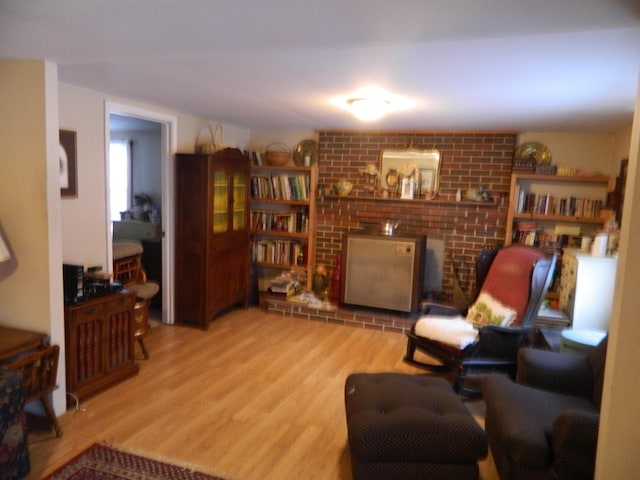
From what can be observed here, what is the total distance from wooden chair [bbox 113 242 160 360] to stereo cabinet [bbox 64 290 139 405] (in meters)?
0.30

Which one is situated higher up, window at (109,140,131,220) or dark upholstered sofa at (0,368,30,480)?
window at (109,140,131,220)

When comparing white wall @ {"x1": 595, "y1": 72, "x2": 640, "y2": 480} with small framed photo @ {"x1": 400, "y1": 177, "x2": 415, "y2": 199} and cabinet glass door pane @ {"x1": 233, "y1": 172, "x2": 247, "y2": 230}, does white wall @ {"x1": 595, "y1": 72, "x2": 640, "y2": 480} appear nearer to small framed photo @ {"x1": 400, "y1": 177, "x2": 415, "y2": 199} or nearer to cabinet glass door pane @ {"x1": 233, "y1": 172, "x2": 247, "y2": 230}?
small framed photo @ {"x1": 400, "y1": 177, "x2": 415, "y2": 199}

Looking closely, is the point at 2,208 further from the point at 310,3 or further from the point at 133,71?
the point at 310,3

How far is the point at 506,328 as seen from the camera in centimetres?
313

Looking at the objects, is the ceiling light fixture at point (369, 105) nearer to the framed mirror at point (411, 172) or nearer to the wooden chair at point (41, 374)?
the framed mirror at point (411, 172)

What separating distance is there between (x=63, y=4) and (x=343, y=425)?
8.14 feet

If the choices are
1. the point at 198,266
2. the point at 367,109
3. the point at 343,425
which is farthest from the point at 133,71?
the point at 343,425

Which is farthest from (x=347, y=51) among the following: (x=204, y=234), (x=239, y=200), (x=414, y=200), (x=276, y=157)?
(x=276, y=157)

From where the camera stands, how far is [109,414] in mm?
2717

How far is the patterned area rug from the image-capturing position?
216cm

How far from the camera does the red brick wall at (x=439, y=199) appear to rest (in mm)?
4648

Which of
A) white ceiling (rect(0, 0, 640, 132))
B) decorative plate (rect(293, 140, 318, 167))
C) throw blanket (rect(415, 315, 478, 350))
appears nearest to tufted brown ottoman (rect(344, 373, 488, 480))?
throw blanket (rect(415, 315, 478, 350))

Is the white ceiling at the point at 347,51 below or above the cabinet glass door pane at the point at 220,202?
above

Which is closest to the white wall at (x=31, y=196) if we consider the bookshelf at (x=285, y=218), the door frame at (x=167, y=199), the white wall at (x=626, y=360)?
the door frame at (x=167, y=199)
